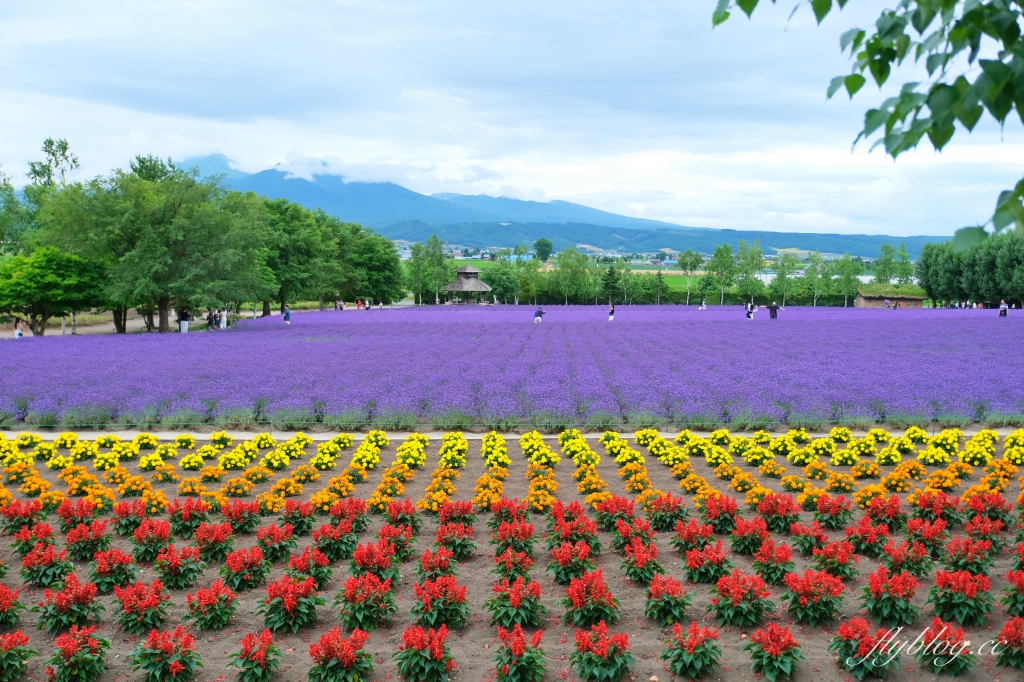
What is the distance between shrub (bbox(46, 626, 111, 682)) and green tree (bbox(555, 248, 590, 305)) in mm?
112319

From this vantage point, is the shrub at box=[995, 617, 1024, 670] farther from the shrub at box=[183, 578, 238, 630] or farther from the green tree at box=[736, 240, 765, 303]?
the green tree at box=[736, 240, 765, 303]

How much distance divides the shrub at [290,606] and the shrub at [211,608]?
0.88 feet

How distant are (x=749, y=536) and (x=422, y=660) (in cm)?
392

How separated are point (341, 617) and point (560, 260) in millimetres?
114215

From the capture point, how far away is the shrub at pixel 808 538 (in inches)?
290

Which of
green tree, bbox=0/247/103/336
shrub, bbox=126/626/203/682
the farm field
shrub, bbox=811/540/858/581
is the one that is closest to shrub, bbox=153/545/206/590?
the farm field

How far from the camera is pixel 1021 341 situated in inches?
1251

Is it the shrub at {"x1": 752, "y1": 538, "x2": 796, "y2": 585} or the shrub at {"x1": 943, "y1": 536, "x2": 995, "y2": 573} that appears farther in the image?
the shrub at {"x1": 752, "y1": 538, "x2": 796, "y2": 585}

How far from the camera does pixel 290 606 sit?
20.1 feet

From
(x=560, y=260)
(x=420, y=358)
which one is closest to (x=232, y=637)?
(x=420, y=358)

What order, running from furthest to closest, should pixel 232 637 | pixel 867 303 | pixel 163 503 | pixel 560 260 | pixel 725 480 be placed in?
pixel 560 260, pixel 867 303, pixel 725 480, pixel 163 503, pixel 232 637

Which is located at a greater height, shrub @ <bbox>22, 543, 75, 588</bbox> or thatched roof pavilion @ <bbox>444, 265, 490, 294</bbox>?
thatched roof pavilion @ <bbox>444, 265, 490, 294</bbox>

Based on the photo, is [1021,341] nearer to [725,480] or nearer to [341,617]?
[725,480]

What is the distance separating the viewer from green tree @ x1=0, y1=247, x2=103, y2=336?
40.2m
